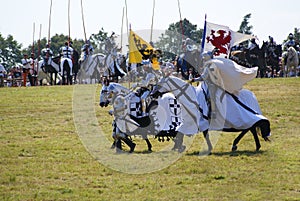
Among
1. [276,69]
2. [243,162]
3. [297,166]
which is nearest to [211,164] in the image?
[243,162]

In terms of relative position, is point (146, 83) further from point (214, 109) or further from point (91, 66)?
point (91, 66)

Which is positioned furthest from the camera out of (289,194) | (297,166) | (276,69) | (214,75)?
(276,69)

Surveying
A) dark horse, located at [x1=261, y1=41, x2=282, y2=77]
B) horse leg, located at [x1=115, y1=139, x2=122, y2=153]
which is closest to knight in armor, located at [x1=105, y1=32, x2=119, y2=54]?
dark horse, located at [x1=261, y1=41, x2=282, y2=77]

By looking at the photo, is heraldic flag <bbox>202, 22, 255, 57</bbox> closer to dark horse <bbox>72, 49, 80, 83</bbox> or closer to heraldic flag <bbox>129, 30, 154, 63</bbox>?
heraldic flag <bbox>129, 30, 154, 63</bbox>

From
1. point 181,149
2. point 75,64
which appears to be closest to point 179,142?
point 181,149

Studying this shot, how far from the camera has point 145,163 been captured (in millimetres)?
15102

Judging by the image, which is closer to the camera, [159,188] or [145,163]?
[159,188]

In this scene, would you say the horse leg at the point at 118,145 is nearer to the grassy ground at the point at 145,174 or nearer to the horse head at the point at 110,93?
the grassy ground at the point at 145,174

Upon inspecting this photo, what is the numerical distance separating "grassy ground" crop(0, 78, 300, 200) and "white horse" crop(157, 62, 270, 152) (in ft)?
1.81

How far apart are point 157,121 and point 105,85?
1.38m

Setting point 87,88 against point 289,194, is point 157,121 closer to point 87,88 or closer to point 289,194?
point 289,194

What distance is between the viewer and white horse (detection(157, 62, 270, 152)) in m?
16.2

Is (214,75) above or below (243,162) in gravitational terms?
above

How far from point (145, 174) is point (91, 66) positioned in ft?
77.7
